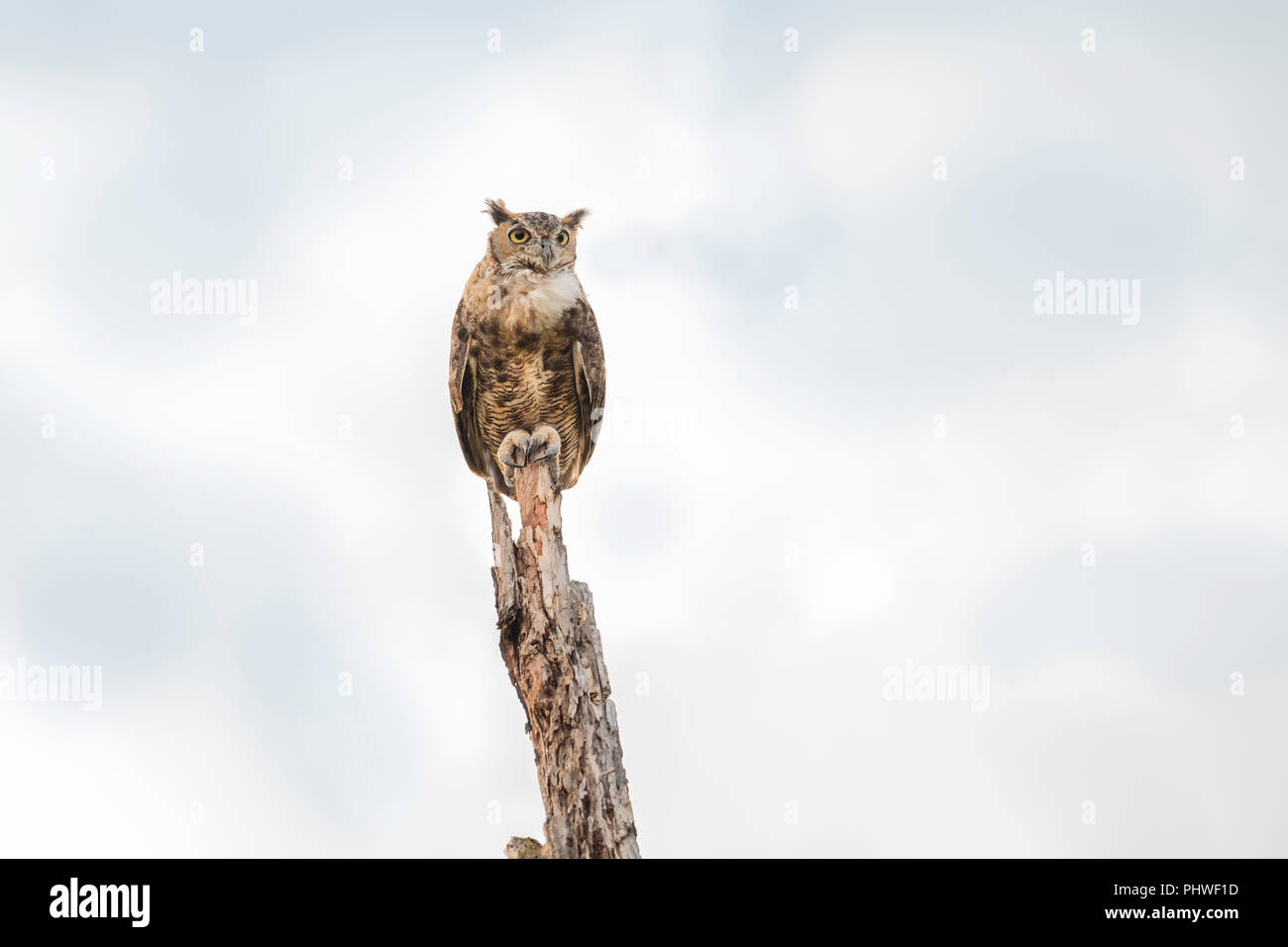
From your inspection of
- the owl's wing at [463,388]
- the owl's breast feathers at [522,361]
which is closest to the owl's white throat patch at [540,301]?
the owl's breast feathers at [522,361]

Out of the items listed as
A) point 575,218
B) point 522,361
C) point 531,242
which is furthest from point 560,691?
point 575,218

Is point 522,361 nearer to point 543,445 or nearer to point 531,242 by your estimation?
point 543,445

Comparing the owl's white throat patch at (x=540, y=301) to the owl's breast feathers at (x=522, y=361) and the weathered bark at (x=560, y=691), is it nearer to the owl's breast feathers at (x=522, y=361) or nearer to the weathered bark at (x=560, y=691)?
the owl's breast feathers at (x=522, y=361)

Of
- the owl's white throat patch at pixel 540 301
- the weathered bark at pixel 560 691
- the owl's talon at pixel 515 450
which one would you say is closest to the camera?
the weathered bark at pixel 560 691

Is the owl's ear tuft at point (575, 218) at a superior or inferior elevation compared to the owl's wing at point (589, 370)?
superior

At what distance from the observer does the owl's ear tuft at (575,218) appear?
7910 millimetres

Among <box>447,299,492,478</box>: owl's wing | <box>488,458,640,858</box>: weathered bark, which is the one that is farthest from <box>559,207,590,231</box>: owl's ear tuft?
<box>488,458,640,858</box>: weathered bark

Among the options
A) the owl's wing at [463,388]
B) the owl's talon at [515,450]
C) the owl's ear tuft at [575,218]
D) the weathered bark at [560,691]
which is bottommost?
the weathered bark at [560,691]

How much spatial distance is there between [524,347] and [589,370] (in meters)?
0.63

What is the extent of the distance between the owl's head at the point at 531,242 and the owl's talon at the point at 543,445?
136cm

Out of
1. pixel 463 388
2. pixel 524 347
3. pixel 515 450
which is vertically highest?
pixel 524 347

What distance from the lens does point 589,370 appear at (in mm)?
7848
